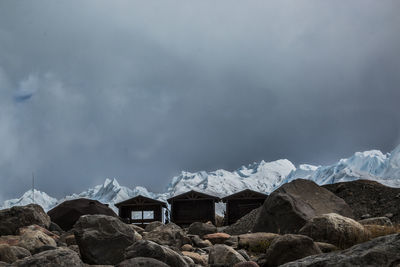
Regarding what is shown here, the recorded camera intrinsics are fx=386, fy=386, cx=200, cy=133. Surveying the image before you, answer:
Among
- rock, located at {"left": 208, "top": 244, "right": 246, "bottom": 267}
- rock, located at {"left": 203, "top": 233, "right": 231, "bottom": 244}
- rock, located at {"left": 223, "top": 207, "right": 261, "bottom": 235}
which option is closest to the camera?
rock, located at {"left": 208, "top": 244, "right": 246, "bottom": 267}

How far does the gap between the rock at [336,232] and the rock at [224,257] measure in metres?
2.88

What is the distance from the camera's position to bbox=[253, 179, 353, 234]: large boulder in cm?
1191

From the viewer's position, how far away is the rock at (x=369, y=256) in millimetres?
2912

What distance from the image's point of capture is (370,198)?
65.8 ft

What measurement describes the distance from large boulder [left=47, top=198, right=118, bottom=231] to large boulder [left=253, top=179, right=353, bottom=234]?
11.5m

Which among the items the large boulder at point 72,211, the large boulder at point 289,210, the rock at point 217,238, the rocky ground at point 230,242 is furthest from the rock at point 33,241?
the large boulder at point 72,211

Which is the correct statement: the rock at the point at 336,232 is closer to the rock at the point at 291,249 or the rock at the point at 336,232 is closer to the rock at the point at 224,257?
the rock at the point at 291,249

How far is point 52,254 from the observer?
4.90 meters

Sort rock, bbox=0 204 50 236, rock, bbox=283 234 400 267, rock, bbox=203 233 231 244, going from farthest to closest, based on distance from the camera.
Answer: rock, bbox=0 204 50 236 < rock, bbox=203 233 231 244 < rock, bbox=283 234 400 267

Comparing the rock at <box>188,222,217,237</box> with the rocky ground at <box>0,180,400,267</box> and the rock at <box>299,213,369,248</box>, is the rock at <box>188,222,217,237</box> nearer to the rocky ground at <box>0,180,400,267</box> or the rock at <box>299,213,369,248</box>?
the rocky ground at <box>0,180,400,267</box>

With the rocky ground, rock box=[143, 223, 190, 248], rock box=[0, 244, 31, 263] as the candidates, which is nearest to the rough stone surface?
the rocky ground

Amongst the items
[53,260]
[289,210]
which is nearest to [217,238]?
[289,210]

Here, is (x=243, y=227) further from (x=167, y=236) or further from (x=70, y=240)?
(x=70, y=240)

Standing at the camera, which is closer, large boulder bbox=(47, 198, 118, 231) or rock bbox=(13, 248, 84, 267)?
rock bbox=(13, 248, 84, 267)
